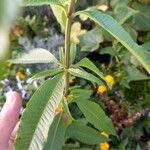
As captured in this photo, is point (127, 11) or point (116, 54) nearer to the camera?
point (127, 11)

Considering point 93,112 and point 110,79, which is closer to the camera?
point 93,112

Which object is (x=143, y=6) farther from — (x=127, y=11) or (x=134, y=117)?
(x=134, y=117)

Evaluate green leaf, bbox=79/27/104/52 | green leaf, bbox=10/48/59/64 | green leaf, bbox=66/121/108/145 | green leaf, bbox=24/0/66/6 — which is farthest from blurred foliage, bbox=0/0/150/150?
green leaf, bbox=24/0/66/6

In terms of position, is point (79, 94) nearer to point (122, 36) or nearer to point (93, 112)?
point (93, 112)

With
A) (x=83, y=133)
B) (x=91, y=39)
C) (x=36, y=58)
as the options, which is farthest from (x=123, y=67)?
(x=36, y=58)

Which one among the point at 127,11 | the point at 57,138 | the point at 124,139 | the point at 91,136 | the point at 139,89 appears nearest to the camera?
the point at 57,138

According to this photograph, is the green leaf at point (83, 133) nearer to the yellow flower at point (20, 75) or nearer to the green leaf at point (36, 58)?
the green leaf at point (36, 58)

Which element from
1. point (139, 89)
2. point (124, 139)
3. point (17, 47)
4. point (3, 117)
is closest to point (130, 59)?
point (139, 89)
